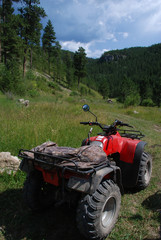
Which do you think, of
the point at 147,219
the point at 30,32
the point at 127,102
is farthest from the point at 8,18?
the point at 147,219

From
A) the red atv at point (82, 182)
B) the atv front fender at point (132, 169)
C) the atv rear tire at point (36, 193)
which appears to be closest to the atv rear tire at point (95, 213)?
the red atv at point (82, 182)

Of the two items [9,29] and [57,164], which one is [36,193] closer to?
[57,164]

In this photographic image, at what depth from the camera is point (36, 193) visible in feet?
7.86

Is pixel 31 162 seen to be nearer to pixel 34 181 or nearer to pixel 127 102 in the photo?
pixel 34 181

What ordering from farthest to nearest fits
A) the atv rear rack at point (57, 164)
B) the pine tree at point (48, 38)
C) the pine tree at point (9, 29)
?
the pine tree at point (48, 38)
the pine tree at point (9, 29)
the atv rear rack at point (57, 164)

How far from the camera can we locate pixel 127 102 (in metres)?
22.2

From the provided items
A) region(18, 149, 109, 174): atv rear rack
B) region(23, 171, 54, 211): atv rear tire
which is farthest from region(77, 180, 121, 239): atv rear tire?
region(23, 171, 54, 211): atv rear tire

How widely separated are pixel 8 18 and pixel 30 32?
3439 millimetres

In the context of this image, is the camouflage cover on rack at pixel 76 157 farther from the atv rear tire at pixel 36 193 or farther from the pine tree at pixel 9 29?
the pine tree at pixel 9 29

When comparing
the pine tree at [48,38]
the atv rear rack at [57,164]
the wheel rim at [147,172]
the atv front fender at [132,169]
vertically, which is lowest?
the wheel rim at [147,172]

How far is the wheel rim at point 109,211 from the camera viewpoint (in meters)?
2.17

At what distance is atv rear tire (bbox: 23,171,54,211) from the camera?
2350 millimetres

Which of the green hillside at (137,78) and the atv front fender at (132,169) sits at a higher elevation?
the green hillside at (137,78)

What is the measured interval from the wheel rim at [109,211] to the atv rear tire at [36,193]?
829 mm
